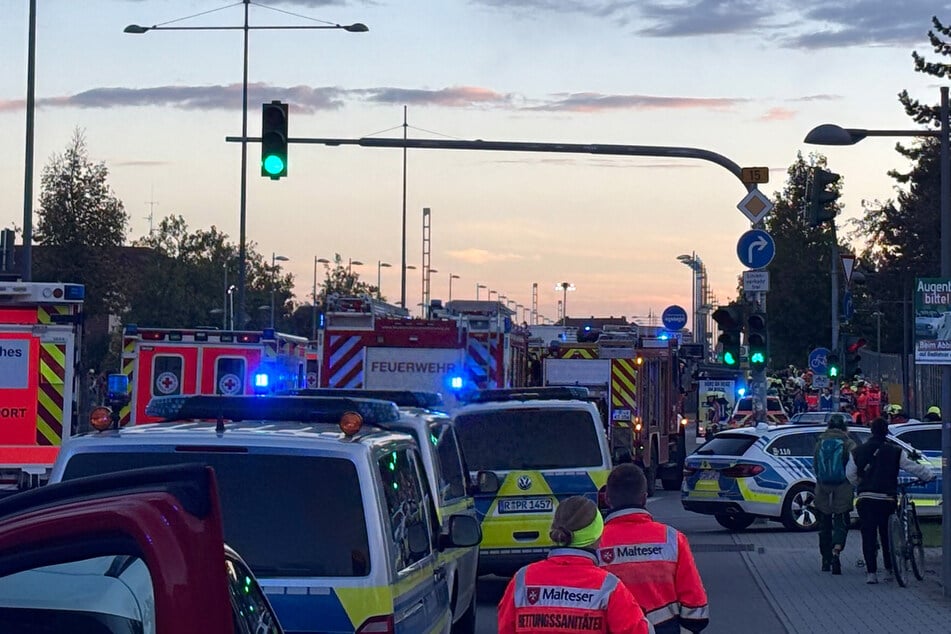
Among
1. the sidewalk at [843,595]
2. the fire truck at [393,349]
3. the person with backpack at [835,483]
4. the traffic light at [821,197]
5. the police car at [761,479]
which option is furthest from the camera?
the police car at [761,479]

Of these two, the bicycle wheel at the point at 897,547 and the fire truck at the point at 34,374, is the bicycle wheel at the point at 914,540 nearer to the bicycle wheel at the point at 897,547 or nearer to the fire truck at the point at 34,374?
the bicycle wheel at the point at 897,547

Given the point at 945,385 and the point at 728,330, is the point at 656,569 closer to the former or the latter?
the point at 945,385

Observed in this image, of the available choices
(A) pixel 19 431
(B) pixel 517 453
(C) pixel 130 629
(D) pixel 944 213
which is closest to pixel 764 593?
(B) pixel 517 453

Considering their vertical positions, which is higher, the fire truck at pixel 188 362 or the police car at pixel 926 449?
the fire truck at pixel 188 362

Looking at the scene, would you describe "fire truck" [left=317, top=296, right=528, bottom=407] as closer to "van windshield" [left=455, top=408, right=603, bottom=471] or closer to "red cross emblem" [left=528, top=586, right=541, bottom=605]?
"van windshield" [left=455, top=408, right=603, bottom=471]

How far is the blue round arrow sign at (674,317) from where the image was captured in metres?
42.9

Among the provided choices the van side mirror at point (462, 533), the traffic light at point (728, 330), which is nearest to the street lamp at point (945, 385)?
the traffic light at point (728, 330)

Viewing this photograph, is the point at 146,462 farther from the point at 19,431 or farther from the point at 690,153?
the point at 690,153

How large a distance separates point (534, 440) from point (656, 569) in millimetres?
8648

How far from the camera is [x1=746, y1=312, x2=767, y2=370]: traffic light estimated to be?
22469 mm

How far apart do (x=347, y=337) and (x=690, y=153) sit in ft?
17.9

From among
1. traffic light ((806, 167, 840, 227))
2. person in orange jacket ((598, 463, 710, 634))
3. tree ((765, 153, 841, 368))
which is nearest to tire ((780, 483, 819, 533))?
traffic light ((806, 167, 840, 227))

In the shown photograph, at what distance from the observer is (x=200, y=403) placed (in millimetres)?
7418

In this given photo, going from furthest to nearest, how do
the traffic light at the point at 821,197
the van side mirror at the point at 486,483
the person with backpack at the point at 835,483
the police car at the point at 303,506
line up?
the traffic light at the point at 821,197
the person with backpack at the point at 835,483
the van side mirror at the point at 486,483
the police car at the point at 303,506
